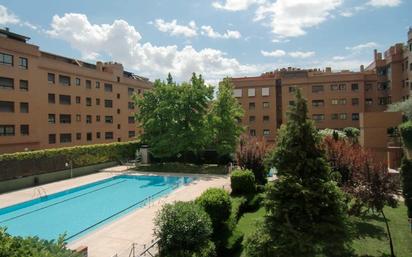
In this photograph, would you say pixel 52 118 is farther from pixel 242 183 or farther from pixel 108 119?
pixel 242 183

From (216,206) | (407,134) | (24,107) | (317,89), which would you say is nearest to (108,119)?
(24,107)

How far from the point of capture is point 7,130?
31.5 meters

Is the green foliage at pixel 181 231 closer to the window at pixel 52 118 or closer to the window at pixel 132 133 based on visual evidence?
the window at pixel 52 118

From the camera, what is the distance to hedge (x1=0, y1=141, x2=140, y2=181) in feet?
78.8

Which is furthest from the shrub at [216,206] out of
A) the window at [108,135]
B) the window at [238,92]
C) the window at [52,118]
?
the window at [238,92]

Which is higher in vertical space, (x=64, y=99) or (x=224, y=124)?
(x=64, y=99)

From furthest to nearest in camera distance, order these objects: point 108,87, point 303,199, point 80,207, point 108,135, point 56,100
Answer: point 108,87, point 108,135, point 56,100, point 80,207, point 303,199

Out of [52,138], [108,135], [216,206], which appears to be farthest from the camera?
[108,135]

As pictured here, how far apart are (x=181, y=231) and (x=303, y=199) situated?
12.9ft

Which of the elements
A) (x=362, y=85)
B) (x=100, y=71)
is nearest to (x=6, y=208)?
(x=100, y=71)

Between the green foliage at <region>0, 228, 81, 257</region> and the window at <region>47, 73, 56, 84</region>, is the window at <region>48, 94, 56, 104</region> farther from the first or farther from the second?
the green foliage at <region>0, 228, 81, 257</region>

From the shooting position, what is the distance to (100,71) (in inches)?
1802

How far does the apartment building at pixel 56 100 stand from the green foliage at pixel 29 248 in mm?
30168

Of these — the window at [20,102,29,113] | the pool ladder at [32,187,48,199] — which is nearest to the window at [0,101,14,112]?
the window at [20,102,29,113]
